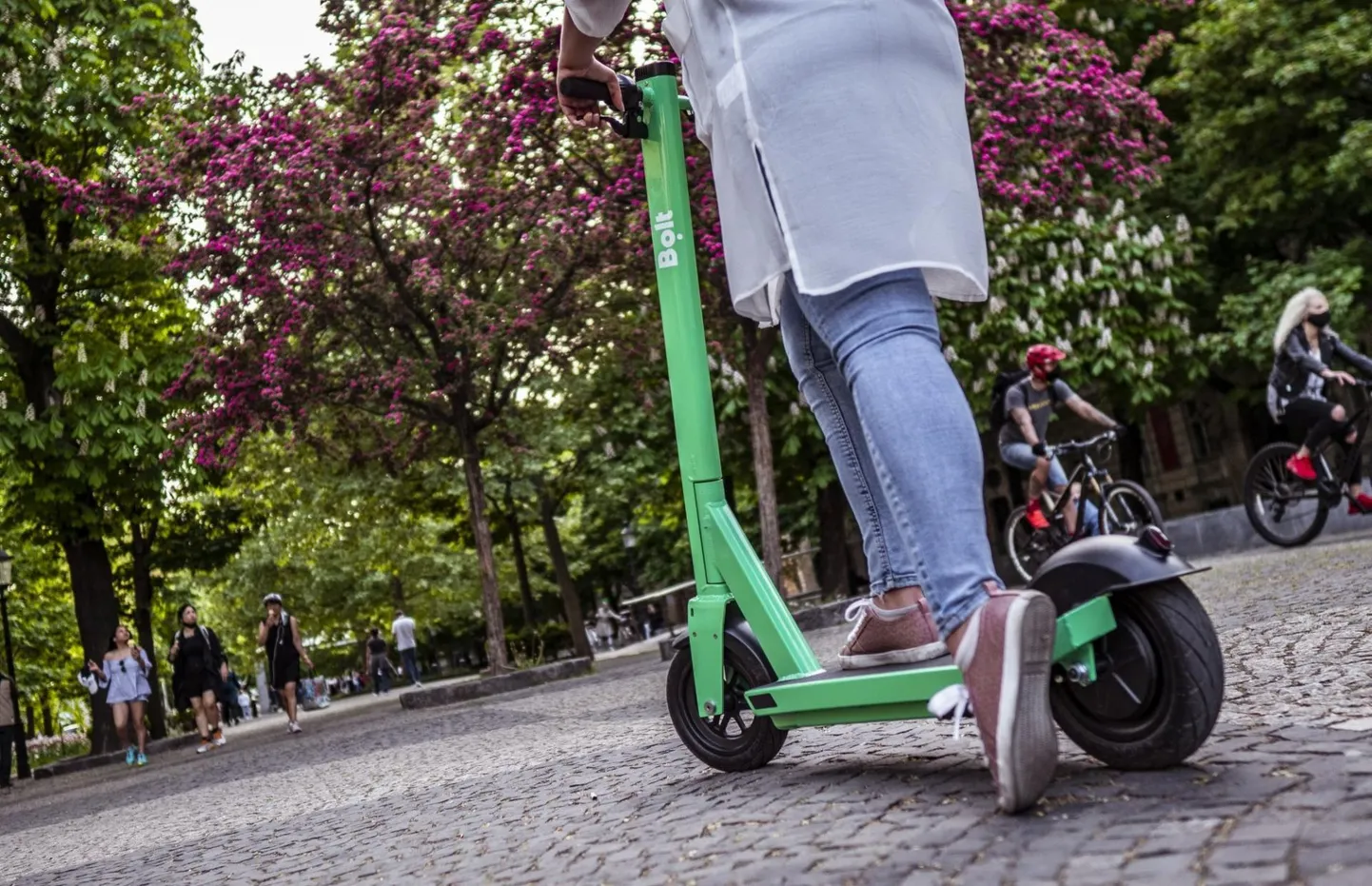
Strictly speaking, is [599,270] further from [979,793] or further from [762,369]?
[979,793]

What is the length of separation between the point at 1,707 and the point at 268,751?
25.1 feet

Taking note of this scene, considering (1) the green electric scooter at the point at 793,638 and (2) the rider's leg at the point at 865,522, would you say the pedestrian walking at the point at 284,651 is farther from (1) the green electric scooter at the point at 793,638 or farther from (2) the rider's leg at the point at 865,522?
(2) the rider's leg at the point at 865,522

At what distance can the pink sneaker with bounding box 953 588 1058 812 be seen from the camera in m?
2.53

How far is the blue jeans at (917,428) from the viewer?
9.02 feet

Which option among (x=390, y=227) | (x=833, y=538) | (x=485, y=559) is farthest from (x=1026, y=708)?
(x=833, y=538)

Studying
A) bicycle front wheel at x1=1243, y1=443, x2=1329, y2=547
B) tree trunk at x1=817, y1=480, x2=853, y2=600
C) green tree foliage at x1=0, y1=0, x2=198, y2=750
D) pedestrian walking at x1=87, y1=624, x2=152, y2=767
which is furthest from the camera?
tree trunk at x1=817, y1=480, x2=853, y2=600

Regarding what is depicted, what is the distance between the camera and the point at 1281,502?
39.0ft

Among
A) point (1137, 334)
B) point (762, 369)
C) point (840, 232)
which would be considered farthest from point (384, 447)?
point (840, 232)

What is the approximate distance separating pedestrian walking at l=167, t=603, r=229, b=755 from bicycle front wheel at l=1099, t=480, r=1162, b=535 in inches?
477

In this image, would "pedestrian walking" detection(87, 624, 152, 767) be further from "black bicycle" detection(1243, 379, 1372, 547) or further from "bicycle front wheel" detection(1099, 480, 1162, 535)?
"black bicycle" detection(1243, 379, 1372, 547)

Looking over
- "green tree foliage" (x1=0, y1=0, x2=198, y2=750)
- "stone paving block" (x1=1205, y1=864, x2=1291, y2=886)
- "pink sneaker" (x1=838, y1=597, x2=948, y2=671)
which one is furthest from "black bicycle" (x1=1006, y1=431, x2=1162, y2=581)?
"green tree foliage" (x1=0, y1=0, x2=198, y2=750)

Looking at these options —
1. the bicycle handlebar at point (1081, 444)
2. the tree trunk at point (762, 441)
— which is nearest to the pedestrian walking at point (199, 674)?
the tree trunk at point (762, 441)

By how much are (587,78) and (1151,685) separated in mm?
2201

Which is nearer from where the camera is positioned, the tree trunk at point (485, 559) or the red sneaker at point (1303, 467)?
the red sneaker at point (1303, 467)
